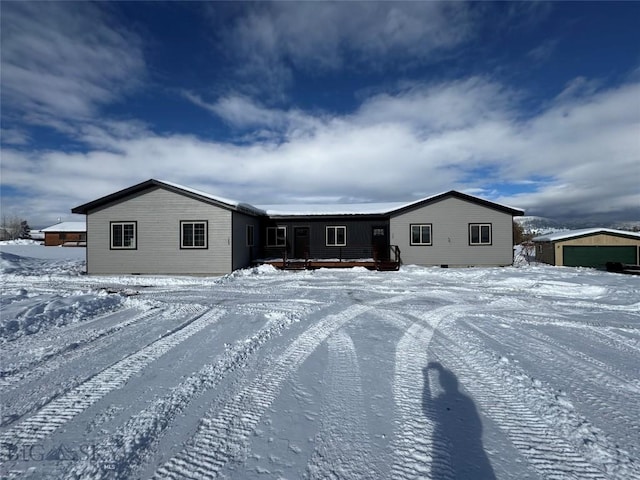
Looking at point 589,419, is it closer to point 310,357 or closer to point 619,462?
point 619,462

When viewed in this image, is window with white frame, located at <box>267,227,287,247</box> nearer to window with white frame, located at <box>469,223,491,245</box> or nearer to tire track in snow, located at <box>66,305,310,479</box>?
window with white frame, located at <box>469,223,491,245</box>

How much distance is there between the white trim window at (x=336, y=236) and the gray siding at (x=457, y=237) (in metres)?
3.62

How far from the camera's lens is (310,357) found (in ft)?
14.3

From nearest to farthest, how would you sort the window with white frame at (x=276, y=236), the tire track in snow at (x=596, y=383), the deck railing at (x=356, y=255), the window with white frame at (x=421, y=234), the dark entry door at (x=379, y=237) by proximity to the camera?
the tire track in snow at (x=596, y=383) → the window with white frame at (x=421, y=234) → the deck railing at (x=356, y=255) → the dark entry door at (x=379, y=237) → the window with white frame at (x=276, y=236)

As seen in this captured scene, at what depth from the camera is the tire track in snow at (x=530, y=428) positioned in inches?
88.1

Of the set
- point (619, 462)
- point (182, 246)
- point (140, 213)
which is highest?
point (140, 213)

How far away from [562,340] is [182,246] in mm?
14663

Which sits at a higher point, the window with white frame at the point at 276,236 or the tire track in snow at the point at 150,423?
the window with white frame at the point at 276,236

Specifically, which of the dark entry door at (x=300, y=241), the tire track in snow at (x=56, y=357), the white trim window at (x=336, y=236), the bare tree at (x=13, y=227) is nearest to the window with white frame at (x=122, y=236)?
the dark entry door at (x=300, y=241)

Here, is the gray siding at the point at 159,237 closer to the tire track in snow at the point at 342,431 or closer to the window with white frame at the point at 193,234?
the window with white frame at the point at 193,234

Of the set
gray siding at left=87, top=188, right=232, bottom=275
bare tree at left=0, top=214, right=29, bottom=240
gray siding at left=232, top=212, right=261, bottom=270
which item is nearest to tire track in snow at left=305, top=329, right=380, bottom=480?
gray siding at left=87, top=188, right=232, bottom=275

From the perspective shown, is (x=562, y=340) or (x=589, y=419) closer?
(x=589, y=419)

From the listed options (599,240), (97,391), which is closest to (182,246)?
(97,391)

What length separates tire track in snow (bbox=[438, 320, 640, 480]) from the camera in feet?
7.34
